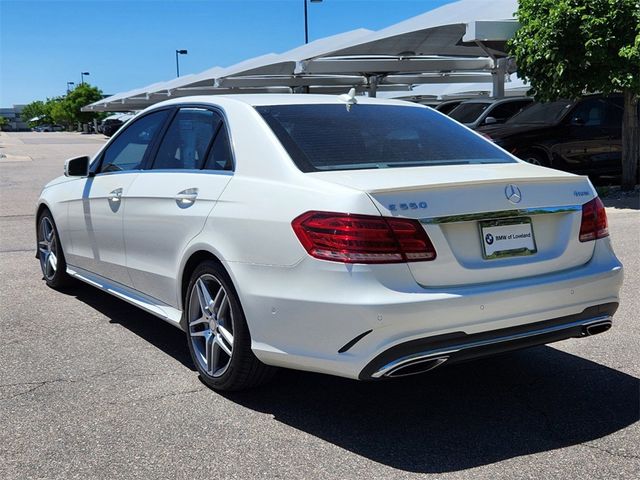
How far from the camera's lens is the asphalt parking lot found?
3.25 metres

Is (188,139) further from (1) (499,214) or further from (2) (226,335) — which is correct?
(1) (499,214)

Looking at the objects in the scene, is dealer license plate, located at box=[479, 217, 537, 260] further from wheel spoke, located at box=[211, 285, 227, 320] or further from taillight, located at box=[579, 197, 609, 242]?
wheel spoke, located at box=[211, 285, 227, 320]

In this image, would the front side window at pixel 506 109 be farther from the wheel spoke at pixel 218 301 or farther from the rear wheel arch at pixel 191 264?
the wheel spoke at pixel 218 301

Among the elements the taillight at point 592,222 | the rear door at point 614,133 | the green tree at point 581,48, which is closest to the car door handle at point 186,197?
the taillight at point 592,222

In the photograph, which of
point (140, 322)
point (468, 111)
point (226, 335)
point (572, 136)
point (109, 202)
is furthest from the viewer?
point (468, 111)

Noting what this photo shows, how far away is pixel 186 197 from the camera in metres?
4.27

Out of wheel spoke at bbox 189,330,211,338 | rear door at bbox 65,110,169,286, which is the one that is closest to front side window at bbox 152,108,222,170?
rear door at bbox 65,110,169,286

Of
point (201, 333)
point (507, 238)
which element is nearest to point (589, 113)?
point (507, 238)

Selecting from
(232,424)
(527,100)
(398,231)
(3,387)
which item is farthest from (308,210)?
(527,100)

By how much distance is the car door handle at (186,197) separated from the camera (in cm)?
421

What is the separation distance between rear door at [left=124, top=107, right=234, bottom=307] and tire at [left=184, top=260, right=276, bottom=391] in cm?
23

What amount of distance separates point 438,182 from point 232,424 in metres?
1.51

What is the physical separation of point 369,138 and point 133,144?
2010mm

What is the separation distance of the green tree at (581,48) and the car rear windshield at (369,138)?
25.4 ft
